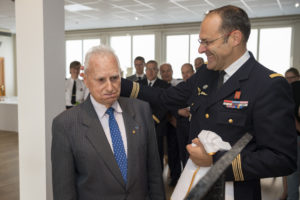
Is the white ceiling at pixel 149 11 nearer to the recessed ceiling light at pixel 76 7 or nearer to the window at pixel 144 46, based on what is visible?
the recessed ceiling light at pixel 76 7

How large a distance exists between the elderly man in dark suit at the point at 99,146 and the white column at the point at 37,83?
4.28 ft

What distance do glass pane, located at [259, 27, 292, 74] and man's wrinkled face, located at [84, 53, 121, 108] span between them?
9.39 meters

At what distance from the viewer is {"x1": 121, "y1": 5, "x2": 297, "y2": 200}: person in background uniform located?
117 cm

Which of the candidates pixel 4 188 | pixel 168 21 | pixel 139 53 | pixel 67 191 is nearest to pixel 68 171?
pixel 67 191

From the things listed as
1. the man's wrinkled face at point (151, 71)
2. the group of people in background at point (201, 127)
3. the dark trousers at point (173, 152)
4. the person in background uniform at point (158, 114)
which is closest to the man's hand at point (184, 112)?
the person in background uniform at point (158, 114)

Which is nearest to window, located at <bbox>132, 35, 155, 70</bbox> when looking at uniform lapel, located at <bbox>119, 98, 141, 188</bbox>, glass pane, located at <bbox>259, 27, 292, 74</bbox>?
glass pane, located at <bbox>259, 27, 292, 74</bbox>

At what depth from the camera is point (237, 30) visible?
4.30 feet

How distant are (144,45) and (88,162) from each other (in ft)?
35.5

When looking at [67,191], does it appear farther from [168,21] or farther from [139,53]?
[139,53]

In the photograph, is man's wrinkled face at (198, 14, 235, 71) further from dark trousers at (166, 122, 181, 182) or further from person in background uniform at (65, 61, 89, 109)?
person in background uniform at (65, 61, 89, 109)

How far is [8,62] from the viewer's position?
45.3ft

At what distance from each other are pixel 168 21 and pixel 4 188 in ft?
26.7

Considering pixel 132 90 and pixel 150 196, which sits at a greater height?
pixel 132 90

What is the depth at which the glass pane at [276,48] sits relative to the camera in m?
9.45
